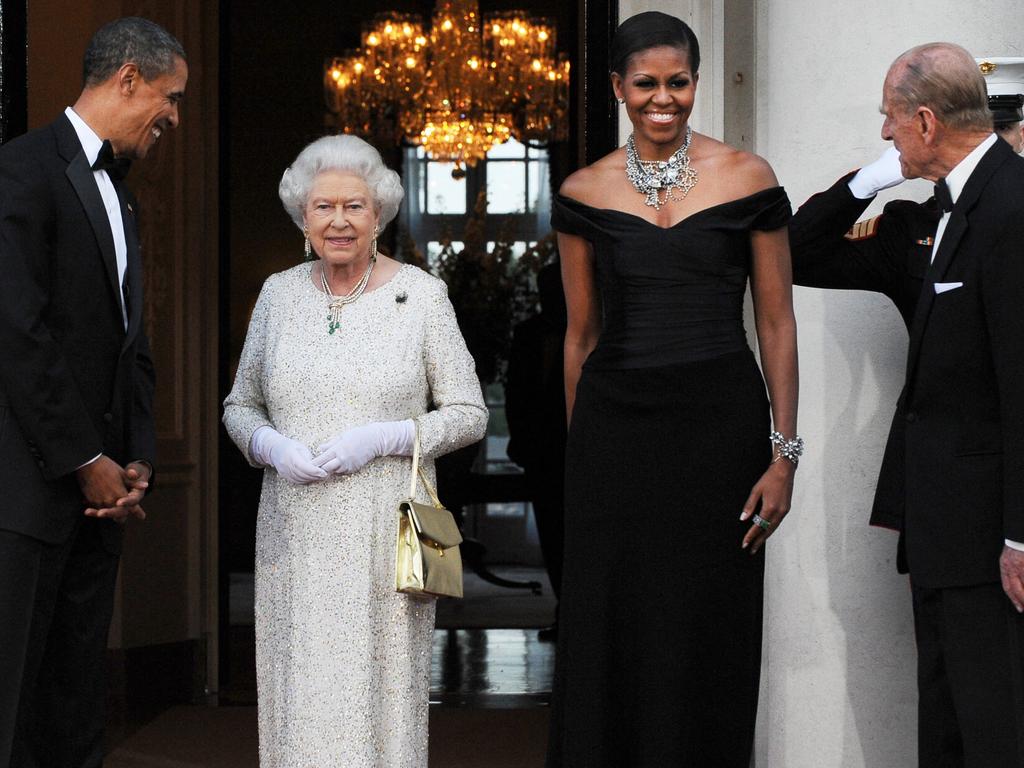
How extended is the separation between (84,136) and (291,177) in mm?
516

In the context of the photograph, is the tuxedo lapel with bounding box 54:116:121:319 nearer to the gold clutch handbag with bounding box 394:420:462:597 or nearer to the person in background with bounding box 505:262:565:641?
the gold clutch handbag with bounding box 394:420:462:597

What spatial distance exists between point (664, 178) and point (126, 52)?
1.20 m

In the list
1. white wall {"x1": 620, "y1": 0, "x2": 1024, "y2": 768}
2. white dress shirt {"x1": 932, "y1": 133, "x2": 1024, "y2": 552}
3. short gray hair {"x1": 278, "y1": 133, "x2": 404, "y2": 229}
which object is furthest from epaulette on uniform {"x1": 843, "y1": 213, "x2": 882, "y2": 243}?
short gray hair {"x1": 278, "y1": 133, "x2": 404, "y2": 229}

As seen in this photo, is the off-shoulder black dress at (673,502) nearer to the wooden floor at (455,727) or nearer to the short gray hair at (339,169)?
the short gray hair at (339,169)

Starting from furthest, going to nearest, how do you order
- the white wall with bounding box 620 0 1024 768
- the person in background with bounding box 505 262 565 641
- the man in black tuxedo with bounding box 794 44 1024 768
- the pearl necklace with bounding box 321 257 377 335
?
1. the person in background with bounding box 505 262 565 641
2. the white wall with bounding box 620 0 1024 768
3. the pearl necklace with bounding box 321 257 377 335
4. the man in black tuxedo with bounding box 794 44 1024 768

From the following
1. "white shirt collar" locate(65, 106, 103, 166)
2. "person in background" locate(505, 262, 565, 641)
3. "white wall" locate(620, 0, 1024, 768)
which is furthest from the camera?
"person in background" locate(505, 262, 565, 641)

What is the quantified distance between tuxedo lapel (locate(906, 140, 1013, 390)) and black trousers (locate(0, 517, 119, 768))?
1793 mm

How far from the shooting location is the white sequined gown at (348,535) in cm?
327

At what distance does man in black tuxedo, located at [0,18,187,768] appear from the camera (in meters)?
2.84

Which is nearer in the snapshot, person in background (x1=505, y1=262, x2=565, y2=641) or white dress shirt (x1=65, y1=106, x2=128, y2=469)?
white dress shirt (x1=65, y1=106, x2=128, y2=469)

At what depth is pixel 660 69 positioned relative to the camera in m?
2.94

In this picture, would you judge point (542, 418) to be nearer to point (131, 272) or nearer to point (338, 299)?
point (338, 299)

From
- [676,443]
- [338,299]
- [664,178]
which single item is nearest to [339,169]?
[338,299]

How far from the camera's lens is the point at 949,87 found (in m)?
2.86
